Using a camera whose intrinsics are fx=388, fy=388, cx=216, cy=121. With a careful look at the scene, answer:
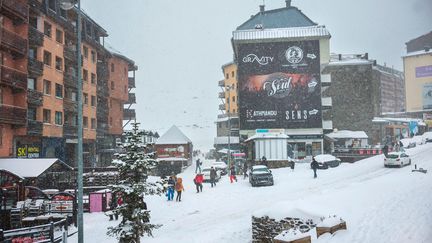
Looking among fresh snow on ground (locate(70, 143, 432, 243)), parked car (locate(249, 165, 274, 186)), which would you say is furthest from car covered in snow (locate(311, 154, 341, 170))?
parked car (locate(249, 165, 274, 186))

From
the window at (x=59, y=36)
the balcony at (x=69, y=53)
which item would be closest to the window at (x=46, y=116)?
the balcony at (x=69, y=53)

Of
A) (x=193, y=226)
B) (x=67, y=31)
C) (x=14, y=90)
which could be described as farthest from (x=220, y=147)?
(x=193, y=226)

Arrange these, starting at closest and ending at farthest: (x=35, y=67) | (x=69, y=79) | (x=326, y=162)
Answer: (x=35, y=67)
(x=326, y=162)
(x=69, y=79)

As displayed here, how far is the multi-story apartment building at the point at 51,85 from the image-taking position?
33.1 metres

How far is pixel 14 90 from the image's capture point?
33.9 meters

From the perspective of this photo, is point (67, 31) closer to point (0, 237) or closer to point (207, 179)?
point (207, 179)

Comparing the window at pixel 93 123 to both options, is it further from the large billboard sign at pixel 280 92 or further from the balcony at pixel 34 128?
the large billboard sign at pixel 280 92

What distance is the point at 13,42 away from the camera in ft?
106

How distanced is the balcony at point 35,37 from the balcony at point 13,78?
3.91 metres

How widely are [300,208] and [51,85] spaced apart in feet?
112

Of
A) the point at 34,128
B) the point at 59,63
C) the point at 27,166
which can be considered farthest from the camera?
the point at 59,63

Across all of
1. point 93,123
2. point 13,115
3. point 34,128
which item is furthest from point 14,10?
point 93,123

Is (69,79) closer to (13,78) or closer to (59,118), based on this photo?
(59,118)

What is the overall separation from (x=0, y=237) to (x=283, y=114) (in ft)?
155
